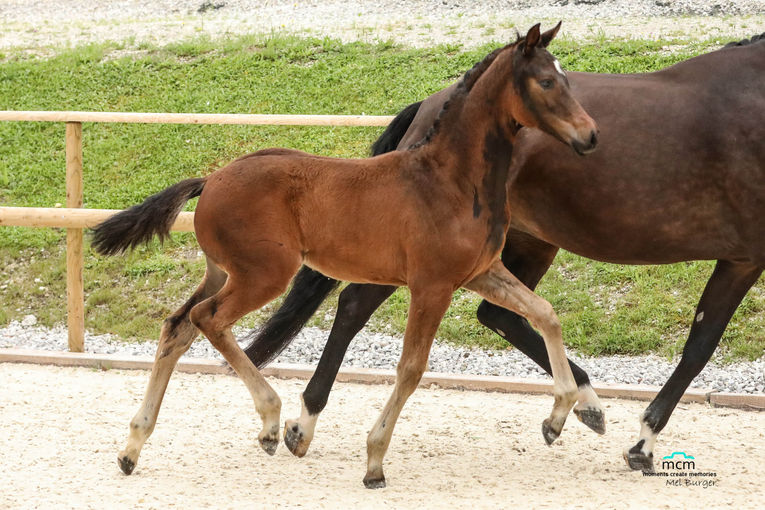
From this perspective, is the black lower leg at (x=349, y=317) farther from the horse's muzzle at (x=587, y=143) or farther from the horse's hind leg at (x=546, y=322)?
the horse's muzzle at (x=587, y=143)

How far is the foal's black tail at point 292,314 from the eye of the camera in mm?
4746

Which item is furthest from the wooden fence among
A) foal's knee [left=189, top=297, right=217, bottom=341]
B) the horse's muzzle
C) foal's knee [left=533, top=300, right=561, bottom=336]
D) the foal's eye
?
the horse's muzzle

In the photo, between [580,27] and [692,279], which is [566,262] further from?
[580,27]

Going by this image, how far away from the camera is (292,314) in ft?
15.7

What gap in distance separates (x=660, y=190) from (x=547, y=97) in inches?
37.1

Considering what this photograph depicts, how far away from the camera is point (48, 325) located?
7.29m

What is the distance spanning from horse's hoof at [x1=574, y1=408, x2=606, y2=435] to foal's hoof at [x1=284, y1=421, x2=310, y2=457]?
3.80ft

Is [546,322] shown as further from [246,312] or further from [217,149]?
[217,149]

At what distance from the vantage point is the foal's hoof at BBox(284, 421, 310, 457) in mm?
4277

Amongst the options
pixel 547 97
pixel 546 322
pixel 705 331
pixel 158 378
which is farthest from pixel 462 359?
pixel 547 97

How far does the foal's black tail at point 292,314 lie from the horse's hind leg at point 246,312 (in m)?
0.81

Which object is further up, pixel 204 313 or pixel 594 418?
pixel 204 313

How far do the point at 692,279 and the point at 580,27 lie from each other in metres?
5.11

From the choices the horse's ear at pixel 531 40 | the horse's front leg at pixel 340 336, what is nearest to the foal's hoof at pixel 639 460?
the horse's front leg at pixel 340 336
